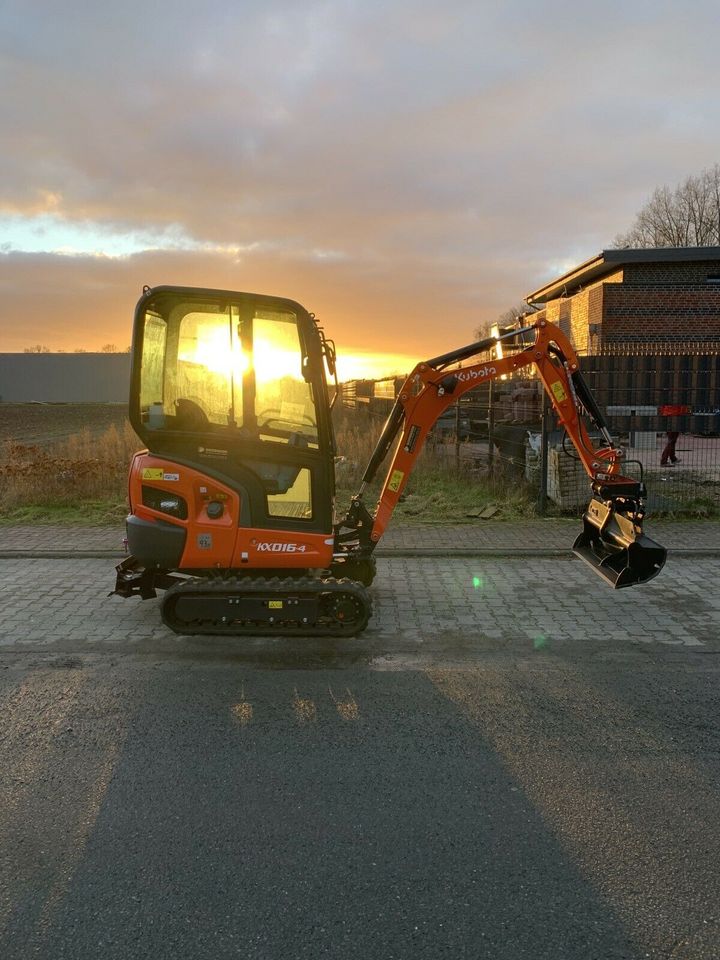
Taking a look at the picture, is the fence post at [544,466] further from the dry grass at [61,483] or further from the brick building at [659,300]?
the brick building at [659,300]

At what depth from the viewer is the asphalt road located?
8.09 feet

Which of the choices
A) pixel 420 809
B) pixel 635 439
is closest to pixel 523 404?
pixel 635 439

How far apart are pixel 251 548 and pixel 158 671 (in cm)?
106

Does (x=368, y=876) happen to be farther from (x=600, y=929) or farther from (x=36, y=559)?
(x=36, y=559)

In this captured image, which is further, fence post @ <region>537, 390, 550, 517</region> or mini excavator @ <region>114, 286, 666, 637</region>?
fence post @ <region>537, 390, 550, 517</region>

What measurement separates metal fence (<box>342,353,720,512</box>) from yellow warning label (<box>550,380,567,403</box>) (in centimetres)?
349

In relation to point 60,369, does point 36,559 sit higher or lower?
lower

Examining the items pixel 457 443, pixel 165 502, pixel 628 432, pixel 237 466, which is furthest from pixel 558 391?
pixel 457 443

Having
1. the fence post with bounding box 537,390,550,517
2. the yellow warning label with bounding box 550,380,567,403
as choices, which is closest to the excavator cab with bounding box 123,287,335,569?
the yellow warning label with bounding box 550,380,567,403

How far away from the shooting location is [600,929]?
2.44 meters

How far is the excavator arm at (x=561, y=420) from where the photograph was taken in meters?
5.71

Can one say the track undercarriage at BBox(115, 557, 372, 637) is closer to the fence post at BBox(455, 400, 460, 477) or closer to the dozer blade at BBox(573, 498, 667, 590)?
the dozer blade at BBox(573, 498, 667, 590)

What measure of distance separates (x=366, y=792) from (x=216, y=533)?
237 centimetres

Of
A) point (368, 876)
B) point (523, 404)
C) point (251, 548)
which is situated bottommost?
point (368, 876)
